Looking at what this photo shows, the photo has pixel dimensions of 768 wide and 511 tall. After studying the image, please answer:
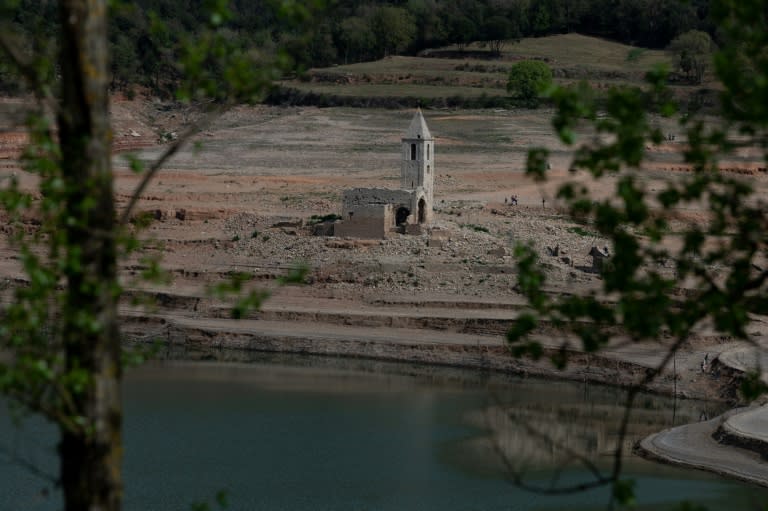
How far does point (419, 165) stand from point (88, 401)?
134 feet

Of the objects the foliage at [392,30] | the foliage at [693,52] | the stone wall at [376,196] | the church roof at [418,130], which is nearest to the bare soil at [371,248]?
the stone wall at [376,196]

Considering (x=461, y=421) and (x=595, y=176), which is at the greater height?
(x=595, y=176)

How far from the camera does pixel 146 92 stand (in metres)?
94.4

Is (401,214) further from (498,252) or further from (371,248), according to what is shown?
(498,252)

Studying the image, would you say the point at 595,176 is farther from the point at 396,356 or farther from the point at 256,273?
the point at 256,273

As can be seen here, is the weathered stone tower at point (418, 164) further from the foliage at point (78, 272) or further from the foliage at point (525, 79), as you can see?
the foliage at point (78, 272)

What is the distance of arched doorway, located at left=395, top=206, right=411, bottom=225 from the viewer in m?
47.4

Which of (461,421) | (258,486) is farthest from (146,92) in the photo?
(258,486)

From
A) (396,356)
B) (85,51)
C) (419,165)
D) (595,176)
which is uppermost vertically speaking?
(85,51)

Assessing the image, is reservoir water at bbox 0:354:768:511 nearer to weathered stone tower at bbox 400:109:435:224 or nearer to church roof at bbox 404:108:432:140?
weathered stone tower at bbox 400:109:435:224

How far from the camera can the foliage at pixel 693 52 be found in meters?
91.8

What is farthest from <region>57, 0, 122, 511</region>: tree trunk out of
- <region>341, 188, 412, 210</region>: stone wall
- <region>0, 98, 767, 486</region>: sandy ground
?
<region>341, 188, 412, 210</region>: stone wall

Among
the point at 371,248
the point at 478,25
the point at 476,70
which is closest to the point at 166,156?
the point at 371,248

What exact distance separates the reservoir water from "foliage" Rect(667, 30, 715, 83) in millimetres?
56410
